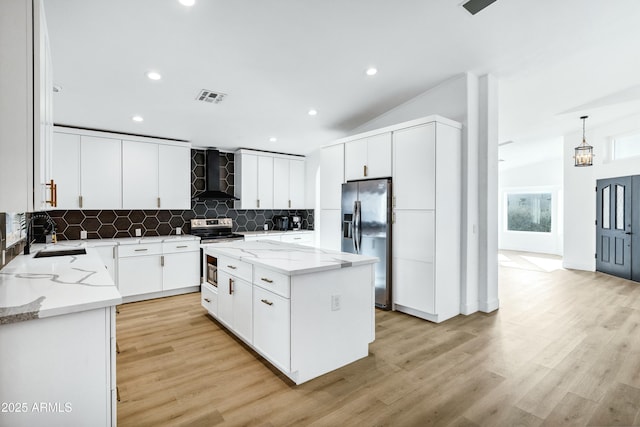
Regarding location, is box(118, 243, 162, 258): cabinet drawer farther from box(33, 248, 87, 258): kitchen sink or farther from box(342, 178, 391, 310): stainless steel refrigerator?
box(342, 178, 391, 310): stainless steel refrigerator

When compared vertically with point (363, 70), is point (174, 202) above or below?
below

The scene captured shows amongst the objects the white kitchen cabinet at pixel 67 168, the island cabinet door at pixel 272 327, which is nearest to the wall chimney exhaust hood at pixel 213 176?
the white kitchen cabinet at pixel 67 168

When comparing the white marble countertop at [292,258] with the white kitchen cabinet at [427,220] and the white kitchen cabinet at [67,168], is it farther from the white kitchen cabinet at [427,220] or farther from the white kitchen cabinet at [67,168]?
the white kitchen cabinet at [67,168]

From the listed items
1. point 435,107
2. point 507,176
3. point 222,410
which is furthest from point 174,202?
point 507,176

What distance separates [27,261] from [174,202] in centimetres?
253

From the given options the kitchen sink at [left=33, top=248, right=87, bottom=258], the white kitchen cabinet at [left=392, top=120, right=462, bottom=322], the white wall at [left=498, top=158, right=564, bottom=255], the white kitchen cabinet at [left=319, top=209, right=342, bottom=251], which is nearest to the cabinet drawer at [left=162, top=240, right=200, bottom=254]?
the kitchen sink at [left=33, top=248, right=87, bottom=258]

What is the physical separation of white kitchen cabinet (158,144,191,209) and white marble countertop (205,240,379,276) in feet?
6.62

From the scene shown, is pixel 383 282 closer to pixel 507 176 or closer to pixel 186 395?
pixel 186 395

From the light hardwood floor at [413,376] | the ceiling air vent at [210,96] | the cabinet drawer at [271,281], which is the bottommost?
the light hardwood floor at [413,376]

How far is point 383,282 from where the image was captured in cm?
390

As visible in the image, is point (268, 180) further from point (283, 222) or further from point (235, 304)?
point (235, 304)

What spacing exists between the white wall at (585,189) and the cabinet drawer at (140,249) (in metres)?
7.72

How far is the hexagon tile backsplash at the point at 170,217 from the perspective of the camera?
447 cm

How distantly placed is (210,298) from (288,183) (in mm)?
3184
